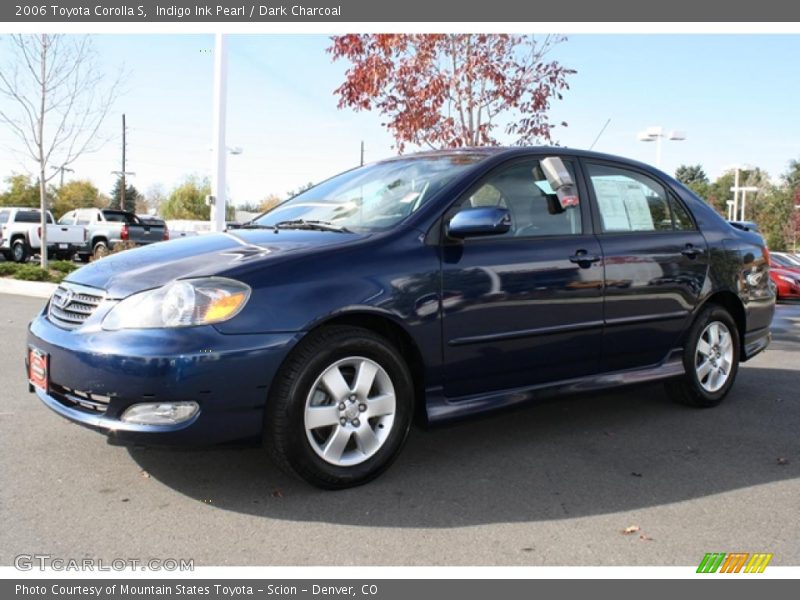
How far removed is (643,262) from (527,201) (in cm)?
93

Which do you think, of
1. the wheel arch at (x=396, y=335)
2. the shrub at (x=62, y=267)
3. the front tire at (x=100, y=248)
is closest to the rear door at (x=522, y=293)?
the wheel arch at (x=396, y=335)

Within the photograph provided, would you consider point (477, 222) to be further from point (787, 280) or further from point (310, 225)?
point (787, 280)

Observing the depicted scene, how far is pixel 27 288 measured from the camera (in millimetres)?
13531

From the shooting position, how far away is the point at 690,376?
16.3 feet

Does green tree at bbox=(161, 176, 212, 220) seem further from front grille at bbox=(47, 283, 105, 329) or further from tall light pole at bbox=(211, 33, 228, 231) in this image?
front grille at bbox=(47, 283, 105, 329)

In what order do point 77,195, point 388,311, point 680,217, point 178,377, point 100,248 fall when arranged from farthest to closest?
point 77,195, point 100,248, point 680,217, point 388,311, point 178,377

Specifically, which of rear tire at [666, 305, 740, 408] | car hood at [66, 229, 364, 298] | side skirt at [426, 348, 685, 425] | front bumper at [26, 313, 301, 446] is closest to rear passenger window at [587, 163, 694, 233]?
rear tire at [666, 305, 740, 408]

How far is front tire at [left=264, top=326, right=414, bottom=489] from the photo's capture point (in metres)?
3.21

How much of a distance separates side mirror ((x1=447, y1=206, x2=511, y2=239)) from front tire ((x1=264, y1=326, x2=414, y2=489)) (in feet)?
2.25

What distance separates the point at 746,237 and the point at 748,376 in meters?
1.60

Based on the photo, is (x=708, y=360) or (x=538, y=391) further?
(x=708, y=360)

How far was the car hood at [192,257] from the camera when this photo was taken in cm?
327

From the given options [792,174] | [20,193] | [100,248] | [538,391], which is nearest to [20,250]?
[100,248]

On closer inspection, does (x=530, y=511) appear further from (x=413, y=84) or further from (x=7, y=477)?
(x=413, y=84)
